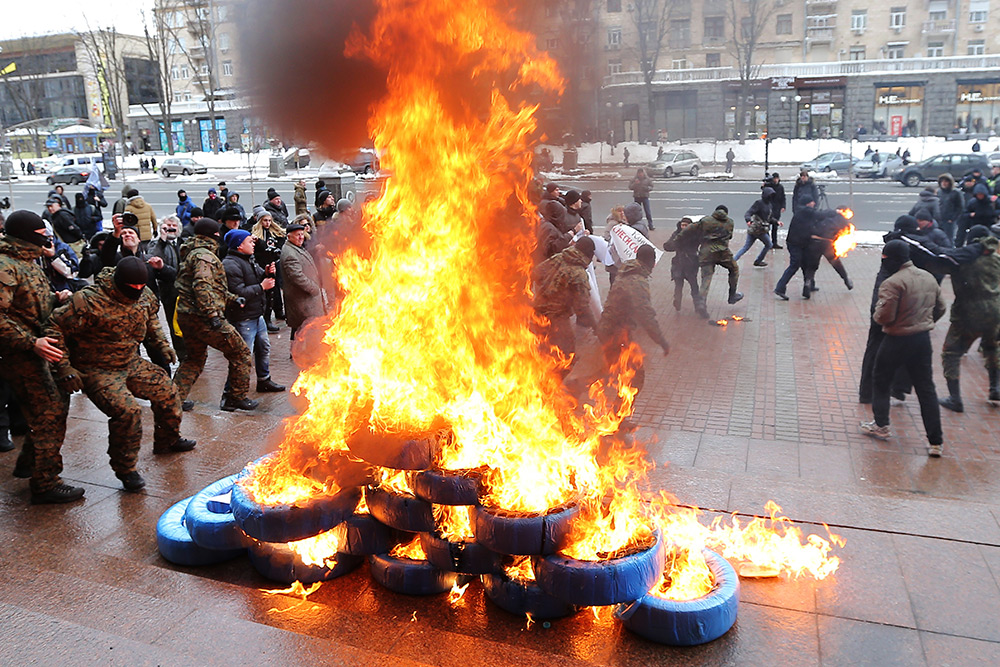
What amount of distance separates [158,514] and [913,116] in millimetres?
22863

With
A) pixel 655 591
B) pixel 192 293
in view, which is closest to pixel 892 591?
pixel 655 591

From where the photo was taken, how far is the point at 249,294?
7.94 m

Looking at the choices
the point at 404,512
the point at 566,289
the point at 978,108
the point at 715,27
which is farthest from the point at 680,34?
the point at 978,108

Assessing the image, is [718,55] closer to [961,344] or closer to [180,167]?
[961,344]

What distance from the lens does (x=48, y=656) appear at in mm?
3418

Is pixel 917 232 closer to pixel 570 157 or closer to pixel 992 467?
pixel 992 467

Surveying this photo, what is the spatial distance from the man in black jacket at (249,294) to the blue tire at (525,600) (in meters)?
4.87

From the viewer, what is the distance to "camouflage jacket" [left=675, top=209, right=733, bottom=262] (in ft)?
36.9

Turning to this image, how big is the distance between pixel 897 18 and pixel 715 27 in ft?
13.3

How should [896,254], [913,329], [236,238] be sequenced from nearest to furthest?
[913,329] < [896,254] < [236,238]

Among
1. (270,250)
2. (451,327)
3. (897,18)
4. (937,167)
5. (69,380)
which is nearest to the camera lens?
(451,327)

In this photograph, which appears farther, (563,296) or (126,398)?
(563,296)

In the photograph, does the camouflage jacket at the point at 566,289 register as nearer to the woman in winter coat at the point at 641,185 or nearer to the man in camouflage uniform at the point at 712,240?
the woman in winter coat at the point at 641,185

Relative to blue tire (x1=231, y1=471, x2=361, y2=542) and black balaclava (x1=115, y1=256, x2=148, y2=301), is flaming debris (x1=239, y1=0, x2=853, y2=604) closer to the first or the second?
blue tire (x1=231, y1=471, x2=361, y2=542)
